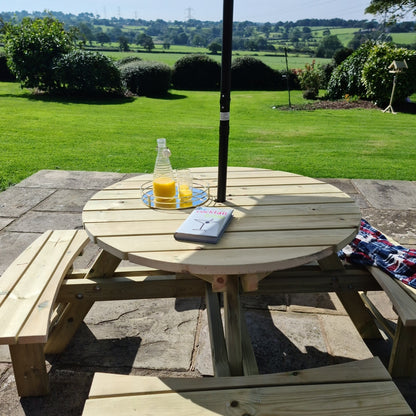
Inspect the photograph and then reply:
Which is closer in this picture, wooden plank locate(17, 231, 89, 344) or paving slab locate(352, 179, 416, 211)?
wooden plank locate(17, 231, 89, 344)

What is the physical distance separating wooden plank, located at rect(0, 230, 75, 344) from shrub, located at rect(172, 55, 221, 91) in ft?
53.3

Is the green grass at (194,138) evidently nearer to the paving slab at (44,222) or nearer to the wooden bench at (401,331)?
the paving slab at (44,222)

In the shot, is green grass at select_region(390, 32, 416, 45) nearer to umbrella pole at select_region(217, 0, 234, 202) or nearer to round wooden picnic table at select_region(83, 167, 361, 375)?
round wooden picnic table at select_region(83, 167, 361, 375)

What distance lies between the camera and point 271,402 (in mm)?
1342

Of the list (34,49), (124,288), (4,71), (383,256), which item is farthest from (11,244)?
(4,71)

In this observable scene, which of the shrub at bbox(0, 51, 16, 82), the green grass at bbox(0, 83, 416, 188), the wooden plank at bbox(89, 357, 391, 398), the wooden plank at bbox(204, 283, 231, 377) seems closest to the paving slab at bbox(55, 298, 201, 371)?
the wooden plank at bbox(204, 283, 231, 377)

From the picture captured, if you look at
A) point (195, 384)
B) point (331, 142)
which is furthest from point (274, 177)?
point (331, 142)

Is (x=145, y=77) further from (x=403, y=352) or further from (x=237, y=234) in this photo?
(x=403, y=352)

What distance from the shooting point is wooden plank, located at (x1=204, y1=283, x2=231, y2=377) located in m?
1.65

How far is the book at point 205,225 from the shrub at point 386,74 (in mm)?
11634

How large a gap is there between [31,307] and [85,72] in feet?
40.9

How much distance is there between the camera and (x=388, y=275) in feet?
6.64

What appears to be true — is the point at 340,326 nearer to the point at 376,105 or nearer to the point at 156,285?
the point at 156,285

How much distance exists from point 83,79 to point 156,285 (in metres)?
12.3
